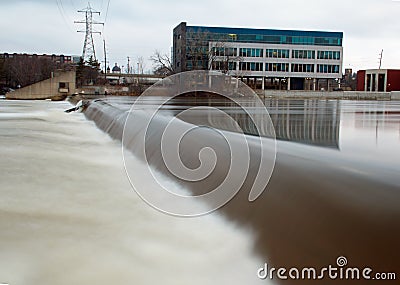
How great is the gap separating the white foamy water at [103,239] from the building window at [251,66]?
3575cm

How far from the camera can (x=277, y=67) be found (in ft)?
131

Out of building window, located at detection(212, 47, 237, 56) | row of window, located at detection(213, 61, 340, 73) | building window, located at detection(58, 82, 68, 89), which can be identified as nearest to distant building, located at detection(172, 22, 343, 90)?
row of window, located at detection(213, 61, 340, 73)

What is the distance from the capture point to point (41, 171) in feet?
12.2

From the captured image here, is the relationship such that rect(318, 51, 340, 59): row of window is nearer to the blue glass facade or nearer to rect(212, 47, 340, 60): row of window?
rect(212, 47, 340, 60): row of window

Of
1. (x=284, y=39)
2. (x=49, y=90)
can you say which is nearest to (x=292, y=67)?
(x=284, y=39)

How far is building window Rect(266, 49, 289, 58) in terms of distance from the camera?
130 feet

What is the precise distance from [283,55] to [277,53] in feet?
1.94

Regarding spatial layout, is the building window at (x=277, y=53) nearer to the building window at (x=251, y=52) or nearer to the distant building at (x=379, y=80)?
the building window at (x=251, y=52)

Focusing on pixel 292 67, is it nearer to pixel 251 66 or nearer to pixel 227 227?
pixel 251 66

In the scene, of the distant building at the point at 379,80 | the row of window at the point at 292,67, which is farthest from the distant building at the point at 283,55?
the distant building at the point at 379,80

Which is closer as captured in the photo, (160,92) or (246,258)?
(246,258)

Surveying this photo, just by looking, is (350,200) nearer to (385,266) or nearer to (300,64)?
(385,266)

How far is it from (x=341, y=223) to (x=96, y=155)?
358 centimetres

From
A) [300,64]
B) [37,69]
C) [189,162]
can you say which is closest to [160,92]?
[189,162]
